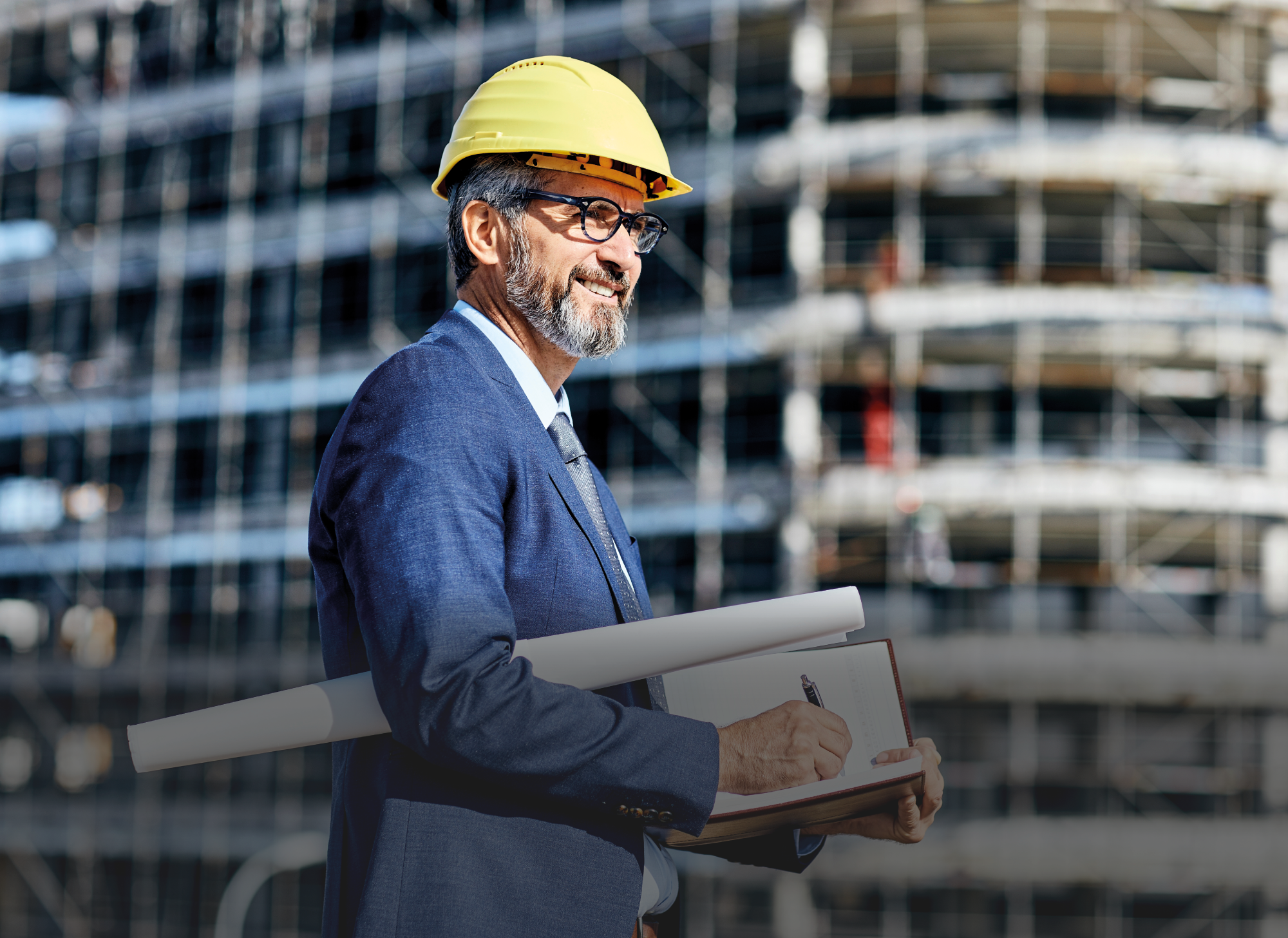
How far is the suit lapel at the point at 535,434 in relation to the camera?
1.59 m

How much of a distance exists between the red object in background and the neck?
760 inches

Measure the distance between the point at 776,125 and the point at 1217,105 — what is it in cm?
693

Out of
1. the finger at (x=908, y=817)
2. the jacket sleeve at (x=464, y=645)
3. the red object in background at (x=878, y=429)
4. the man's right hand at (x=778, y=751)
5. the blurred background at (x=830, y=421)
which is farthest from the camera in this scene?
the red object in background at (x=878, y=429)

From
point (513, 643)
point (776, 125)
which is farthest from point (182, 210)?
point (513, 643)

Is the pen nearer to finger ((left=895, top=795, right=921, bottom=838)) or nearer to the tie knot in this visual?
finger ((left=895, top=795, right=921, bottom=838))

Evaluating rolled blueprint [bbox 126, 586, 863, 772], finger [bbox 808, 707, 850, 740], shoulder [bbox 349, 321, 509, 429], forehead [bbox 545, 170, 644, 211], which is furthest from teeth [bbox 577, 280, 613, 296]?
finger [bbox 808, 707, 850, 740]

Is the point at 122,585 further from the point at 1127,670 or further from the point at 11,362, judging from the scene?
the point at 1127,670

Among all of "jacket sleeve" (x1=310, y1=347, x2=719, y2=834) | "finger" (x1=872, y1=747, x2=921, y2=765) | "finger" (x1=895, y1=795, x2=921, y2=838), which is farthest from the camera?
"finger" (x1=895, y1=795, x2=921, y2=838)

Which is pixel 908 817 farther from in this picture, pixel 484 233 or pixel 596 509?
pixel 484 233

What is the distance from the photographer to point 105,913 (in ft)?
83.4

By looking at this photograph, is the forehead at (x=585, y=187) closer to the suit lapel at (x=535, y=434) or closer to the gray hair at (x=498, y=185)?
the gray hair at (x=498, y=185)

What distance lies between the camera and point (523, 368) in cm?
175

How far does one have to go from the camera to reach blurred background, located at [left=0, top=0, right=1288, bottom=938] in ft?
66.1

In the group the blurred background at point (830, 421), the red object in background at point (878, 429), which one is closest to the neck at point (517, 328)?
the blurred background at point (830, 421)
